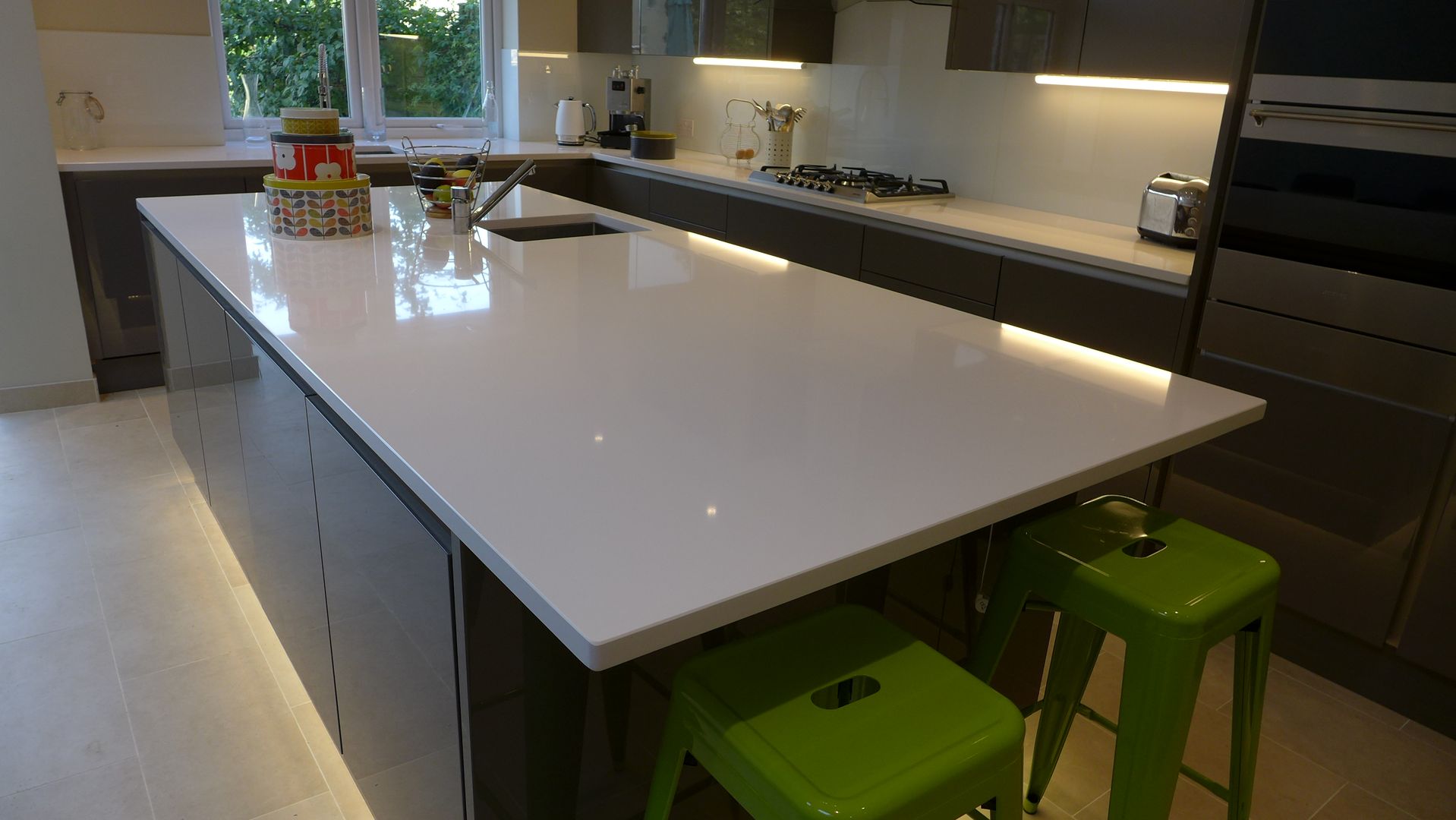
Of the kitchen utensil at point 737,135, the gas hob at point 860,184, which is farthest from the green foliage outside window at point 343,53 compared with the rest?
the gas hob at point 860,184

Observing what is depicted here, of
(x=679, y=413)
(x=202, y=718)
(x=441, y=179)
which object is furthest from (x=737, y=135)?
(x=679, y=413)

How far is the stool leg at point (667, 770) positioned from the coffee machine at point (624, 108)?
13.6ft

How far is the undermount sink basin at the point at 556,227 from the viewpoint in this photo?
2.80 metres

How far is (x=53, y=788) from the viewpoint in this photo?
1.88 metres

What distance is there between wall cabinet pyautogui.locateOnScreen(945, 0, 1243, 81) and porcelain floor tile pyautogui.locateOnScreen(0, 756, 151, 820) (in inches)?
112

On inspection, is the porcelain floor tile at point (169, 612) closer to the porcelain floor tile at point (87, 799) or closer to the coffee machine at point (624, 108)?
the porcelain floor tile at point (87, 799)

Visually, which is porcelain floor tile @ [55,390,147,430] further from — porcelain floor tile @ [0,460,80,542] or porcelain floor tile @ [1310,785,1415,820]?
porcelain floor tile @ [1310,785,1415,820]

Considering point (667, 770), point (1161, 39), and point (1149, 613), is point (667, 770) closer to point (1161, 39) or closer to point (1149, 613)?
point (1149, 613)

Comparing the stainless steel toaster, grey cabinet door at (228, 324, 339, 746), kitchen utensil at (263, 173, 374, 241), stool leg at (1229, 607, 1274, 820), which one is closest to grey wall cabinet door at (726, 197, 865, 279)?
the stainless steel toaster

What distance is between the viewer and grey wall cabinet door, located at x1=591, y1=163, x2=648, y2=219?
4516mm

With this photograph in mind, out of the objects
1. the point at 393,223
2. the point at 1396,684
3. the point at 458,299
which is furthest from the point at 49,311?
the point at 1396,684

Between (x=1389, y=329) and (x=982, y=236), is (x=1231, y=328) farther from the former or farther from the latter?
(x=982, y=236)

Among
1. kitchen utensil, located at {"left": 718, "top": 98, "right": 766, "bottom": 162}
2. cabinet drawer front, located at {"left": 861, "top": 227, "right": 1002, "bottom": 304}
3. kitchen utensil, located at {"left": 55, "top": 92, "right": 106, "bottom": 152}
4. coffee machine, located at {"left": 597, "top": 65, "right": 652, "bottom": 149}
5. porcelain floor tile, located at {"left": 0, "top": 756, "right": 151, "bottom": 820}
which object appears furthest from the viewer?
coffee machine, located at {"left": 597, "top": 65, "right": 652, "bottom": 149}

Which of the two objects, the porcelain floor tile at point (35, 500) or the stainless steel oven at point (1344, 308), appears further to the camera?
the porcelain floor tile at point (35, 500)
